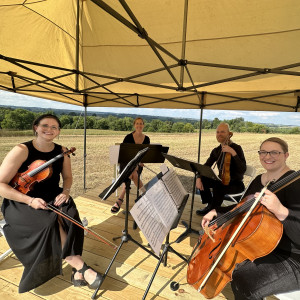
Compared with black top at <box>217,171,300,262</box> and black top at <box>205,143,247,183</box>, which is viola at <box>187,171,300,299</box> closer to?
black top at <box>217,171,300,262</box>

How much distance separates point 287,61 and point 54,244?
3.11 metres

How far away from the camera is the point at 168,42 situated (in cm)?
242

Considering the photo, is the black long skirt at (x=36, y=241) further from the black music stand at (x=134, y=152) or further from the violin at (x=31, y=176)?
the black music stand at (x=134, y=152)

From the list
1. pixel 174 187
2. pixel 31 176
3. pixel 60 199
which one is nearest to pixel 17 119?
pixel 31 176

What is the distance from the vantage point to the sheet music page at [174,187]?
1785 millimetres

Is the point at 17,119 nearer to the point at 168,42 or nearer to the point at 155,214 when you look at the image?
the point at 168,42

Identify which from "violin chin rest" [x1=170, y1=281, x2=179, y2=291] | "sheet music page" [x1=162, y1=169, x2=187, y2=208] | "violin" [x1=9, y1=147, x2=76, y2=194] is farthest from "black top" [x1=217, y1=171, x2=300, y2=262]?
"violin" [x1=9, y1=147, x2=76, y2=194]

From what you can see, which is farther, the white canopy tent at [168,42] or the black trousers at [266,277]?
the white canopy tent at [168,42]

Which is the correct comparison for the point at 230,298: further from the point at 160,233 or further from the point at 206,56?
the point at 206,56

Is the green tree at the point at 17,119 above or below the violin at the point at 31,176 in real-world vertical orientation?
above

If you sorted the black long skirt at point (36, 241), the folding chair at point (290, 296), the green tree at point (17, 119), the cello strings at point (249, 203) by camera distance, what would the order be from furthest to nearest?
1. the green tree at point (17, 119)
2. the black long skirt at point (36, 241)
3. the folding chair at point (290, 296)
4. the cello strings at point (249, 203)

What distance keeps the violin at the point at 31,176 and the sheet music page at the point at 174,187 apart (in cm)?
108

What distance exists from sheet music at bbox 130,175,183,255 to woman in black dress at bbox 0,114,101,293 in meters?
0.79

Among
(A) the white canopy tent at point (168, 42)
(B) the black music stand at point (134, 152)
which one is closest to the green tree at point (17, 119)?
(A) the white canopy tent at point (168, 42)
